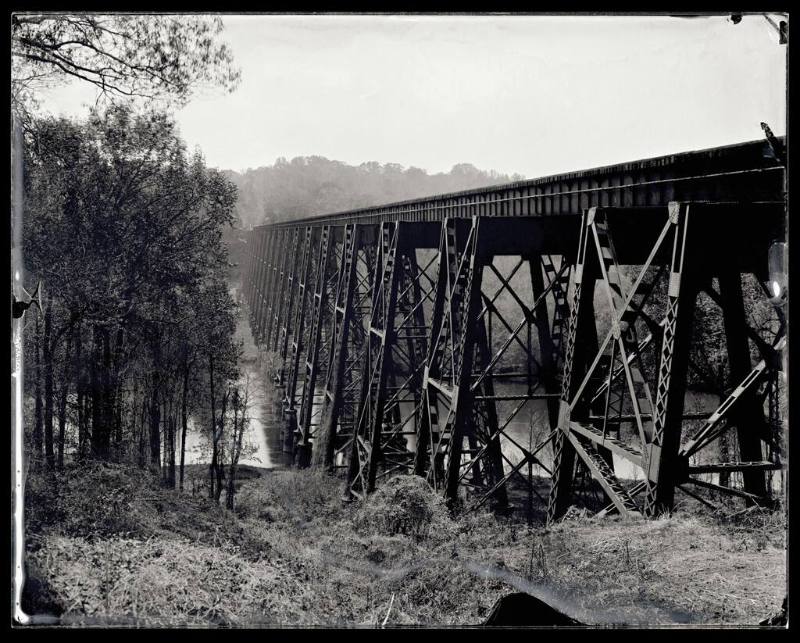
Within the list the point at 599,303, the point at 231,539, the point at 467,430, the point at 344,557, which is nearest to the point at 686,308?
the point at 344,557

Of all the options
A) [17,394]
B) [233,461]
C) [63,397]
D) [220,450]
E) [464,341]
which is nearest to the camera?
[17,394]

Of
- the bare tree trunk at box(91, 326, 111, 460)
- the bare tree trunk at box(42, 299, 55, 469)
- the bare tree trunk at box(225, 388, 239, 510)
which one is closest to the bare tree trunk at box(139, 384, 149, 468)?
the bare tree trunk at box(91, 326, 111, 460)

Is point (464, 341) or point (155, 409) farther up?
point (464, 341)

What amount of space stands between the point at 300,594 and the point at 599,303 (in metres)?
33.9

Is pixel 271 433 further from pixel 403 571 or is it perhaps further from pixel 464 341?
pixel 403 571

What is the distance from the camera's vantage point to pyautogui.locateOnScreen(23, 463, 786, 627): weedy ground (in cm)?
397

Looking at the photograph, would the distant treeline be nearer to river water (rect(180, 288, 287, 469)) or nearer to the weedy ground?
river water (rect(180, 288, 287, 469))

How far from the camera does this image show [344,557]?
639 cm

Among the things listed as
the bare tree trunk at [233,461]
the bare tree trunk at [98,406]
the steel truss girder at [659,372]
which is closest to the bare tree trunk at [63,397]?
the bare tree trunk at [98,406]

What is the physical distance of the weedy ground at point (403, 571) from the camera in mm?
3973

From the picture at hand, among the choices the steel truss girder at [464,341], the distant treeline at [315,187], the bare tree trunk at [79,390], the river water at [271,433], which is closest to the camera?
the steel truss girder at [464,341]

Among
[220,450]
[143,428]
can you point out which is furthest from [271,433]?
[143,428]

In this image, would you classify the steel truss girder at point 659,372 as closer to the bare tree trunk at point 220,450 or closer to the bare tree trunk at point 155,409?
the bare tree trunk at point 155,409

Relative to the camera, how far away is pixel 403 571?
212 inches
